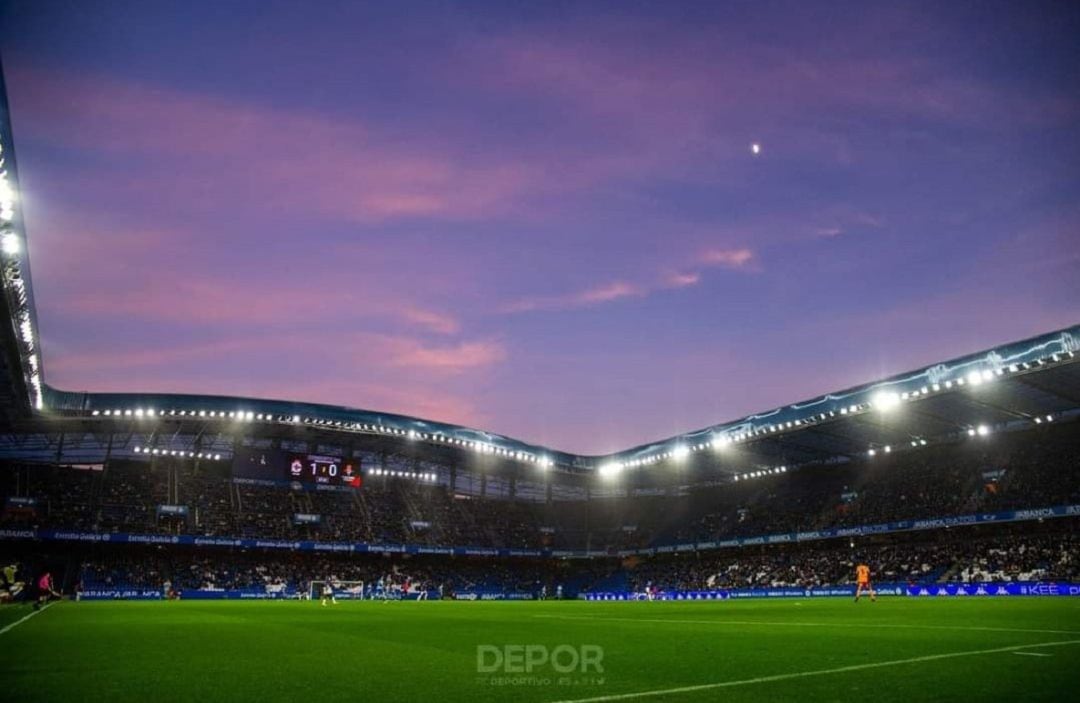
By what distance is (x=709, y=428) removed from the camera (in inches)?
2002

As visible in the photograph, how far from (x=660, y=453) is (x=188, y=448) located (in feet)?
126

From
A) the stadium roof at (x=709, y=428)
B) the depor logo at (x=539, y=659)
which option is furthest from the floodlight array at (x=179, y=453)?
the depor logo at (x=539, y=659)

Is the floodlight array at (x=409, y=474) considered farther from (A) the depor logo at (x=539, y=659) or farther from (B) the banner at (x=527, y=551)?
(A) the depor logo at (x=539, y=659)

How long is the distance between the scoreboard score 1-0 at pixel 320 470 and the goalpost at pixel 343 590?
7708 mm

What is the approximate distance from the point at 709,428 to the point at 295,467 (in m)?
31.1

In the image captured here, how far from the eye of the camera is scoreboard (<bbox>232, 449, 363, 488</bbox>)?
51594 millimetres

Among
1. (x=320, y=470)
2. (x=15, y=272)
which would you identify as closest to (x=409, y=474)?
(x=320, y=470)

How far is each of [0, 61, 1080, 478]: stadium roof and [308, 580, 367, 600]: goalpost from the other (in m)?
11.5

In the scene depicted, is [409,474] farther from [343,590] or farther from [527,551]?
[343,590]

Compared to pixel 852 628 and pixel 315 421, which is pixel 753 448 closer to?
pixel 315 421

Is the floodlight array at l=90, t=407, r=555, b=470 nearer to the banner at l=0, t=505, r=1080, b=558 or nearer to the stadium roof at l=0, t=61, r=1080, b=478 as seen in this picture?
the stadium roof at l=0, t=61, r=1080, b=478

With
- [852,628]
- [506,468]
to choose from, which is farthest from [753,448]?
[852,628]

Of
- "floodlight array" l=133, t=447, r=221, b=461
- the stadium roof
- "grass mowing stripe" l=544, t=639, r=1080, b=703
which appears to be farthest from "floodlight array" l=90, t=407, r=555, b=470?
"grass mowing stripe" l=544, t=639, r=1080, b=703

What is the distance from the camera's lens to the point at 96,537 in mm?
46938
